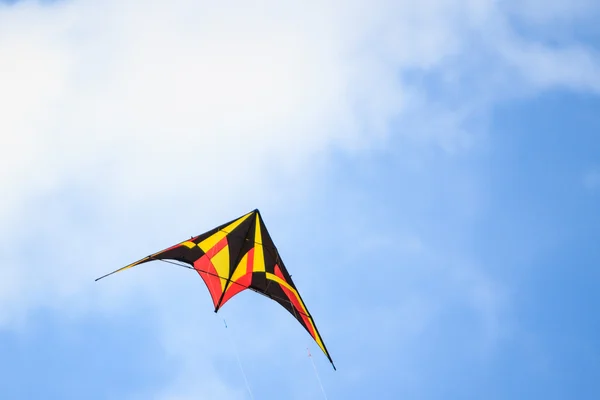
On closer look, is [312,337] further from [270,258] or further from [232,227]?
[232,227]

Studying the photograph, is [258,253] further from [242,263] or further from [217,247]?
[217,247]

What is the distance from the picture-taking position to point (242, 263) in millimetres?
19688

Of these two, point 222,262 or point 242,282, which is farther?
point 242,282

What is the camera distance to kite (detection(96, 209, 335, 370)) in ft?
62.5

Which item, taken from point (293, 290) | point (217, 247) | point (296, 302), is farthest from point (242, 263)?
point (296, 302)

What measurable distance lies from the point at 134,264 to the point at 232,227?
3.33 meters

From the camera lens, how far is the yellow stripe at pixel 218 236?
19.1 m

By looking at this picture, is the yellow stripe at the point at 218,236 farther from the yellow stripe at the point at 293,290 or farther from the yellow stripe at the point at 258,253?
the yellow stripe at the point at 293,290

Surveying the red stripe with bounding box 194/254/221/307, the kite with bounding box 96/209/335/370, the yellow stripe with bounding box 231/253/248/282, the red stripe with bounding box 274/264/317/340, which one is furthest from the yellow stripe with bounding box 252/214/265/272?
the red stripe with bounding box 194/254/221/307

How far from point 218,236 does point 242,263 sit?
1230 mm

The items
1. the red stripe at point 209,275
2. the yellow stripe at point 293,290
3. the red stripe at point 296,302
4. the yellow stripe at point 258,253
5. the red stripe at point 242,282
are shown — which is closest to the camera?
the yellow stripe at point 293,290

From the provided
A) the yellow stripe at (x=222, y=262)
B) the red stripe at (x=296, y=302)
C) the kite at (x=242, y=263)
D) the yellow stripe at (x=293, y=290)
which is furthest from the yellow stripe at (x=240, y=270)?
the red stripe at (x=296, y=302)

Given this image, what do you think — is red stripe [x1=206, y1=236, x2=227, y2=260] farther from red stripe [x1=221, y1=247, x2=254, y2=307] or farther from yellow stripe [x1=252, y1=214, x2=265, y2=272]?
yellow stripe [x1=252, y1=214, x2=265, y2=272]

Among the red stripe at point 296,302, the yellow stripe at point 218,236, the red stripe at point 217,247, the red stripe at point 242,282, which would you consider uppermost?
the yellow stripe at point 218,236
